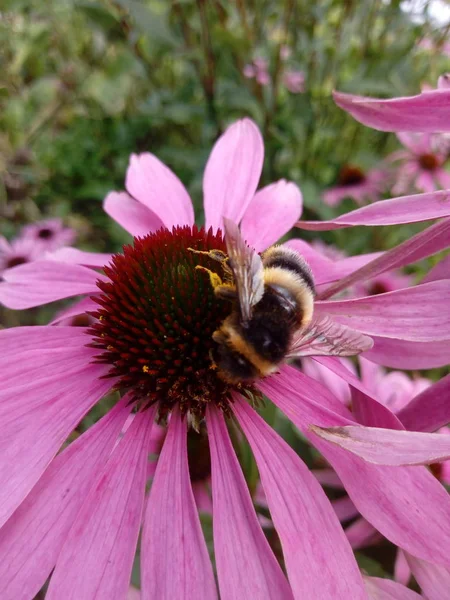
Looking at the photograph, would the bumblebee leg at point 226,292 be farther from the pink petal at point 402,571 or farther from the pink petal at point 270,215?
the pink petal at point 402,571

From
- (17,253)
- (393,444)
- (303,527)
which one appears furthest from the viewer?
(17,253)

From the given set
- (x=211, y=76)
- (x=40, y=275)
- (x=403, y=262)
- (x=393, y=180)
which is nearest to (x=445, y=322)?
(x=403, y=262)

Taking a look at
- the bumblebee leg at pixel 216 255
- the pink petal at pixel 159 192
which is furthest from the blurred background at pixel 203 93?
the bumblebee leg at pixel 216 255

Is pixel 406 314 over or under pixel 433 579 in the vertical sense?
over

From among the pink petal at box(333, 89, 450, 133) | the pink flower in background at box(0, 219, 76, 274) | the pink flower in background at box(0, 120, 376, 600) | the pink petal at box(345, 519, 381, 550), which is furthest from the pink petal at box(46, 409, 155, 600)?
the pink flower in background at box(0, 219, 76, 274)

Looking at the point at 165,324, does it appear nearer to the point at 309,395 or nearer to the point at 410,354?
the point at 309,395

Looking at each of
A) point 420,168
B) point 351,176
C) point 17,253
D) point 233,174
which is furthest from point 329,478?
point 420,168

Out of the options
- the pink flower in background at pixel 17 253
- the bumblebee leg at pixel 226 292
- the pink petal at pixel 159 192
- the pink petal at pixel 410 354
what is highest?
the pink flower in background at pixel 17 253

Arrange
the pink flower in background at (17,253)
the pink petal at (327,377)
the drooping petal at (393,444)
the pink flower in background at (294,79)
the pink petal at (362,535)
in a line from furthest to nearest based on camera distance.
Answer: the pink flower in background at (294,79) → the pink flower in background at (17,253) → the pink petal at (327,377) → the pink petal at (362,535) → the drooping petal at (393,444)
